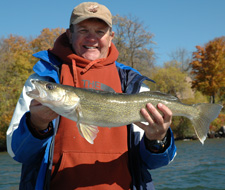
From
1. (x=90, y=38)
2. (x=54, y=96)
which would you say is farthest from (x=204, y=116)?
(x=54, y=96)

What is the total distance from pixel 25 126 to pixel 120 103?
956mm

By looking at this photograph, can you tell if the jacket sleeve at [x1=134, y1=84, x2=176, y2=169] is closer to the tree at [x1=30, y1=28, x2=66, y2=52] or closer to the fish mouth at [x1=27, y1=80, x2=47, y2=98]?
the fish mouth at [x1=27, y1=80, x2=47, y2=98]

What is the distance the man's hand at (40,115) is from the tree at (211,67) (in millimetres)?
36493

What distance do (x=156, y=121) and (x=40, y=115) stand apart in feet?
3.83

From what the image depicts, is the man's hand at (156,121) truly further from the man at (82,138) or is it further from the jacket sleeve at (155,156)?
the jacket sleeve at (155,156)

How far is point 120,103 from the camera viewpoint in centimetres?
298

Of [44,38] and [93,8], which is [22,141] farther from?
[44,38]

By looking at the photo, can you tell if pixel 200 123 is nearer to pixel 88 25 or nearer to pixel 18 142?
pixel 88 25

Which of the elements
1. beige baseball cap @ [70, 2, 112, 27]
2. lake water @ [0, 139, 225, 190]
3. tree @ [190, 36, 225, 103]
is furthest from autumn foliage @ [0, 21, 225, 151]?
beige baseball cap @ [70, 2, 112, 27]

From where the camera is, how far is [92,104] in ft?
9.44

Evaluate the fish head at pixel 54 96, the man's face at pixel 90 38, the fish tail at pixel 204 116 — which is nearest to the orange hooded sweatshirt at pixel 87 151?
the man's face at pixel 90 38

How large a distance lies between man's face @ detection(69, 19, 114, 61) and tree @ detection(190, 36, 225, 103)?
35.6 m

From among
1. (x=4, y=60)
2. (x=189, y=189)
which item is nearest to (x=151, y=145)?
(x=189, y=189)

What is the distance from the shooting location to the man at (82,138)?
9.39ft
